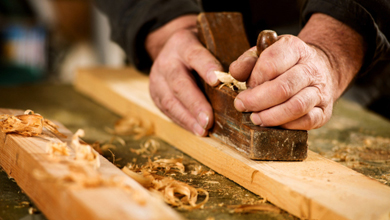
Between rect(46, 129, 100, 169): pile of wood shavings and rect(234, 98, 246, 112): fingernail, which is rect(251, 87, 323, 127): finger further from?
rect(46, 129, 100, 169): pile of wood shavings

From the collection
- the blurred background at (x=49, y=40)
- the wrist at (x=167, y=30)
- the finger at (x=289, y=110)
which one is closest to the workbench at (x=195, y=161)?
the finger at (x=289, y=110)

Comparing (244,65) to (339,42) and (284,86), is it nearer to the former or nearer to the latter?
(284,86)

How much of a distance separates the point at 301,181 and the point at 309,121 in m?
0.22

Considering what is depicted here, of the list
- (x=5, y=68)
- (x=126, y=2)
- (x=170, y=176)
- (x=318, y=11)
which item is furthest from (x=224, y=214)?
(x=5, y=68)

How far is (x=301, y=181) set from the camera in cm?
107

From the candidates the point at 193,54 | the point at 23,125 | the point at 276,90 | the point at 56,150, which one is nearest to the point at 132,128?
the point at 193,54

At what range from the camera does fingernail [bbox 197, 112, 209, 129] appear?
1397 mm

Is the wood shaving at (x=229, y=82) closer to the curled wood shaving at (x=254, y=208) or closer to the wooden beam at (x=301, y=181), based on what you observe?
the wooden beam at (x=301, y=181)

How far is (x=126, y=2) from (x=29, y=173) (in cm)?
121

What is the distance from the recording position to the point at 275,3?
2.25 meters

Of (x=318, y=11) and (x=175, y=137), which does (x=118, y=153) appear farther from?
(x=318, y=11)

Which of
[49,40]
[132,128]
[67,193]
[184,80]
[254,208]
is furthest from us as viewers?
[49,40]

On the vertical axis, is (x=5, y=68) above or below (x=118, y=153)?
below

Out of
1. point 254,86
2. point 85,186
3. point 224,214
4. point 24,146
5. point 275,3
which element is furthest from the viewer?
point 275,3
